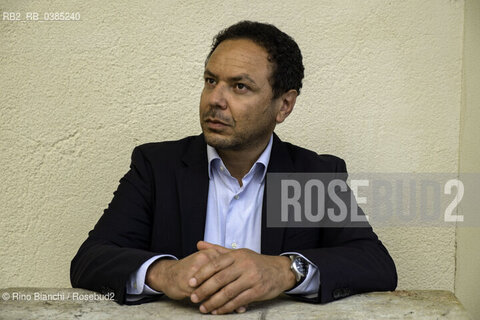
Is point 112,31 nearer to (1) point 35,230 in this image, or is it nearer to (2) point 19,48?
(2) point 19,48

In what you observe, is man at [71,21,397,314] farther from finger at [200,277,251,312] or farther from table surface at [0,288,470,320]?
finger at [200,277,251,312]

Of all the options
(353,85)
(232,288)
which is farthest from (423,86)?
(232,288)

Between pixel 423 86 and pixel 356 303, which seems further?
pixel 423 86

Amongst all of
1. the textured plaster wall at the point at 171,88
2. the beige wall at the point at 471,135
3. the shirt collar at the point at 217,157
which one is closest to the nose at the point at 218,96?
the shirt collar at the point at 217,157

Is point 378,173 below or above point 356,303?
above

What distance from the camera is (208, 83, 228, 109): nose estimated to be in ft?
7.34

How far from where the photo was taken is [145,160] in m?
2.40

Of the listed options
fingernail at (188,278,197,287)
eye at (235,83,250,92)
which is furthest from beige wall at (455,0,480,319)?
fingernail at (188,278,197,287)

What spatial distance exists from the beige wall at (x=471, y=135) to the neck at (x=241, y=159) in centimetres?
115

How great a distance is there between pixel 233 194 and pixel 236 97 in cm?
38

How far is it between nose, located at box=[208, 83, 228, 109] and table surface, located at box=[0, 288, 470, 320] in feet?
2.47

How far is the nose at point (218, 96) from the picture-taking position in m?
2.24

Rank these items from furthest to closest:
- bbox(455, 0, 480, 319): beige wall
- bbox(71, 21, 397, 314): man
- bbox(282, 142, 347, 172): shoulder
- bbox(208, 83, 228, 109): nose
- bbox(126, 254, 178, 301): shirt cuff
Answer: bbox(455, 0, 480, 319): beige wall
bbox(282, 142, 347, 172): shoulder
bbox(208, 83, 228, 109): nose
bbox(71, 21, 397, 314): man
bbox(126, 254, 178, 301): shirt cuff

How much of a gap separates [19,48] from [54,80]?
231mm
